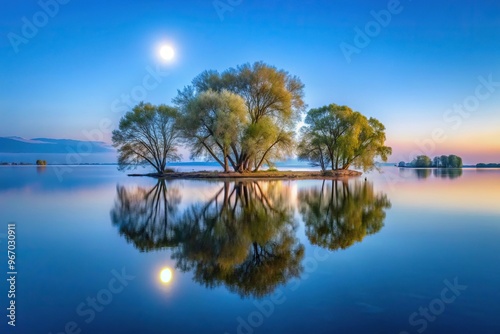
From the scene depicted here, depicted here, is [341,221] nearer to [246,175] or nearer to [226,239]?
[226,239]

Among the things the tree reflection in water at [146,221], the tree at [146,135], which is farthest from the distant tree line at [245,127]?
the tree reflection in water at [146,221]

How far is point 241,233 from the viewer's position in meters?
9.07

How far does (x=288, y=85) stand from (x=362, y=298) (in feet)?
128

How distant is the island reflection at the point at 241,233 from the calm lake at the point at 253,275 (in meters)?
0.05

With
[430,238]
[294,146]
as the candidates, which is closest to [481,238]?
[430,238]

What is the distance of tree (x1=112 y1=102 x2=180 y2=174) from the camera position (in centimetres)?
4081

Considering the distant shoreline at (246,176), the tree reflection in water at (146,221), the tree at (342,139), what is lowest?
the tree reflection in water at (146,221)

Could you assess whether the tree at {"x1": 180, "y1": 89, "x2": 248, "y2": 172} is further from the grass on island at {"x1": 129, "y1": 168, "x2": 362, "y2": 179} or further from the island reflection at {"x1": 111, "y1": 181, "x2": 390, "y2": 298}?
the island reflection at {"x1": 111, "y1": 181, "x2": 390, "y2": 298}

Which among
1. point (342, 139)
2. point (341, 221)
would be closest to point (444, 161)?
point (342, 139)

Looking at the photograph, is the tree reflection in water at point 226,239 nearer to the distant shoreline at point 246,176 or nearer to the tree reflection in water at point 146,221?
the tree reflection in water at point 146,221

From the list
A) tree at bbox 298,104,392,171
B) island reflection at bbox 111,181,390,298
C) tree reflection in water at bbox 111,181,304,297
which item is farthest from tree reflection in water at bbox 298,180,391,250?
tree at bbox 298,104,392,171

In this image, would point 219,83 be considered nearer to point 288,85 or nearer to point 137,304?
point 288,85

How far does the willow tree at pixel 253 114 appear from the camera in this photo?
37.1 meters

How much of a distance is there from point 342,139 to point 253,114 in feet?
41.2
